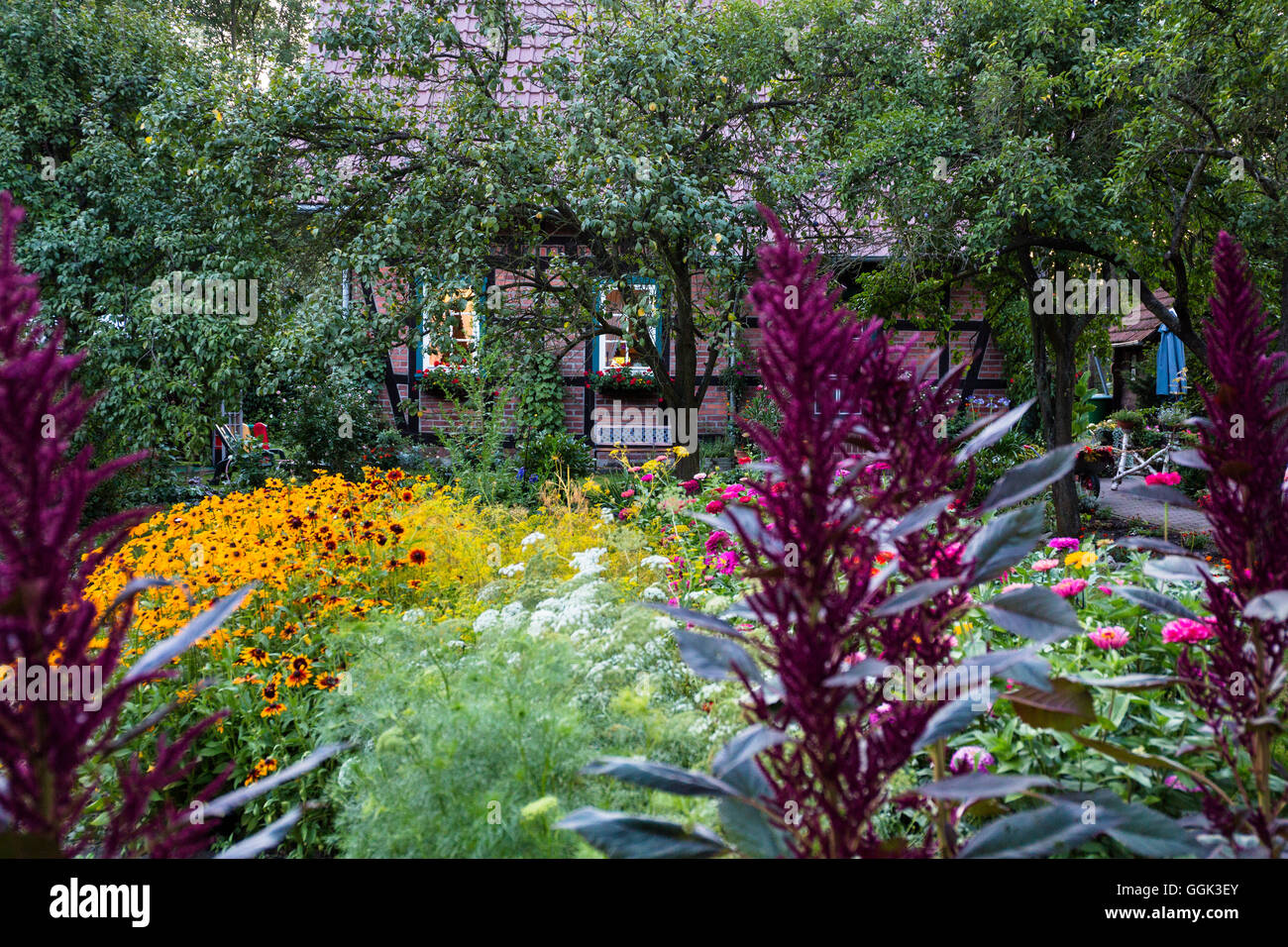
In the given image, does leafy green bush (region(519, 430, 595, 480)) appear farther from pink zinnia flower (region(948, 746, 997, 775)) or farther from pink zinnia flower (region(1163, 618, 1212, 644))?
pink zinnia flower (region(1163, 618, 1212, 644))

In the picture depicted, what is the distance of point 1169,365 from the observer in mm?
17469

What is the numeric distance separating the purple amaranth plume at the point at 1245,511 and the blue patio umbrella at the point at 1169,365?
17986mm

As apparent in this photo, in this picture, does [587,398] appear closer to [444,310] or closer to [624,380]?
[624,380]

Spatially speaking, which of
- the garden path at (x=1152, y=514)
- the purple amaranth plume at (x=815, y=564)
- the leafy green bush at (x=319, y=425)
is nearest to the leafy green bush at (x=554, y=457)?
the leafy green bush at (x=319, y=425)

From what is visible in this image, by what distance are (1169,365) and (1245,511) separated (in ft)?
62.4

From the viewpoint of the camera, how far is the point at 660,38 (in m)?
7.16

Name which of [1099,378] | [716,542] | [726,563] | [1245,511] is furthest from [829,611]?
[1099,378]

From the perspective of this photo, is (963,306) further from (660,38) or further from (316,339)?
(316,339)

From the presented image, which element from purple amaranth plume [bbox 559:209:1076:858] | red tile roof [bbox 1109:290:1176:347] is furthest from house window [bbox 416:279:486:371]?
red tile roof [bbox 1109:290:1176:347]

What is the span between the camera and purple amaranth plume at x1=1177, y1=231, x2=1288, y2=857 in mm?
1238

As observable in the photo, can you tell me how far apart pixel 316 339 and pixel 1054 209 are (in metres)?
5.92

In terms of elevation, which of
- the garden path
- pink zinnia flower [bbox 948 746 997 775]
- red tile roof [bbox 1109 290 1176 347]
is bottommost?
the garden path

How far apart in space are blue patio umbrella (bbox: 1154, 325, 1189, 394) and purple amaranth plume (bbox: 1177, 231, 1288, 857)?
18.0 metres
